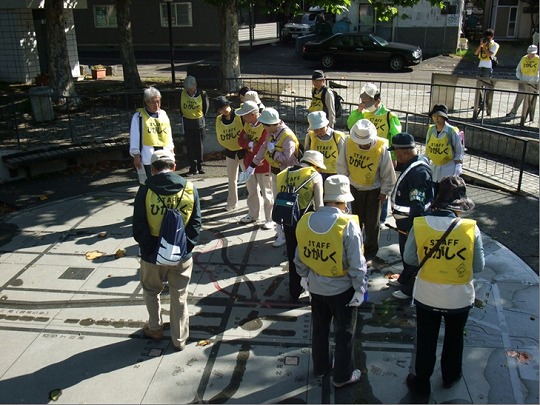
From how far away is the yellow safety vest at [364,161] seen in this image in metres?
7.03

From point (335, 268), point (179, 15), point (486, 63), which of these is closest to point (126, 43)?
point (486, 63)

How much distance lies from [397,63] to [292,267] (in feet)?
64.5

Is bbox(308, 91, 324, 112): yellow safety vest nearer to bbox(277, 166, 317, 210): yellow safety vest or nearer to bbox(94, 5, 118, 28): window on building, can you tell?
bbox(277, 166, 317, 210): yellow safety vest

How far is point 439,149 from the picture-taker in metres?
7.90

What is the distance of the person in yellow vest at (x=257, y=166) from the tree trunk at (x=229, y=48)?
26.6 ft

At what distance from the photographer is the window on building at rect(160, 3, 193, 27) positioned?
104ft

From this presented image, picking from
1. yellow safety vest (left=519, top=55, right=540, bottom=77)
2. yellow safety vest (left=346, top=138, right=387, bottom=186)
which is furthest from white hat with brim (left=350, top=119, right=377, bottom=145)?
yellow safety vest (left=519, top=55, right=540, bottom=77)

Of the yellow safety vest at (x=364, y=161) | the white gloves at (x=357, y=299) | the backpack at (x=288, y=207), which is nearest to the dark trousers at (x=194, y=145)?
the yellow safety vest at (x=364, y=161)

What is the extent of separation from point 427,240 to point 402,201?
5.63 feet

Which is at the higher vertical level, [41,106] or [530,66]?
[530,66]

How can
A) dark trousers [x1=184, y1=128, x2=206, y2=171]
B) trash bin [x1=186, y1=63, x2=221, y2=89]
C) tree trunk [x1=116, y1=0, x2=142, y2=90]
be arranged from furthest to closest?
trash bin [x1=186, y1=63, x2=221, y2=89] < tree trunk [x1=116, y1=0, x2=142, y2=90] < dark trousers [x1=184, y1=128, x2=206, y2=171]

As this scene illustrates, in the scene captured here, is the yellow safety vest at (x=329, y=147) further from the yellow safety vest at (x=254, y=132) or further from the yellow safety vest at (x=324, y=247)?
the yellow safety vest at (x=324, y=247)

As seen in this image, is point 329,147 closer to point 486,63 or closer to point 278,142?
point 278,142

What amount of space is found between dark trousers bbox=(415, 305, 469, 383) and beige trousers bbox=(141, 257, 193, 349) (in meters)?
2.33
